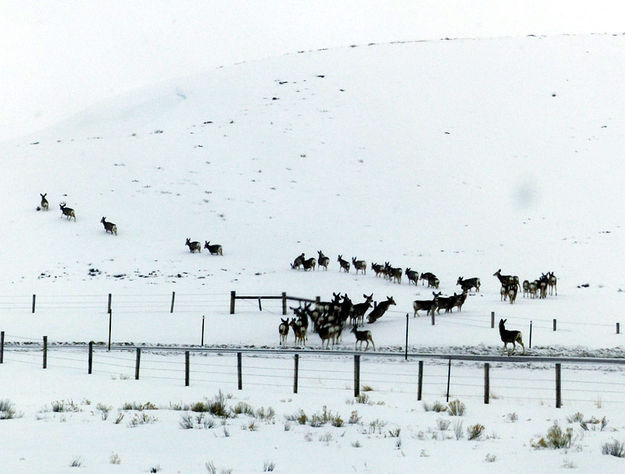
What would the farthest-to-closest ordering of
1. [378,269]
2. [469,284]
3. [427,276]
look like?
[378,269], [427,276], [469,284]

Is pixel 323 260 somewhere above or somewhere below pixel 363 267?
above

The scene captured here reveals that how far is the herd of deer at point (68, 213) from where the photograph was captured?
50.4 metres

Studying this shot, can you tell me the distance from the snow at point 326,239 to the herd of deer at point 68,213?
2.18ft

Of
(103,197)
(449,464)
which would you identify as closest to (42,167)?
(103,197)

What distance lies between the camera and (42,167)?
63.8 metres

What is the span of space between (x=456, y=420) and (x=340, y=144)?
6054cm

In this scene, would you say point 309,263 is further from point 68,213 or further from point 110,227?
point 68,213

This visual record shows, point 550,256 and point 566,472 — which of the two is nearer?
point 566,472

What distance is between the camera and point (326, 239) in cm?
5362

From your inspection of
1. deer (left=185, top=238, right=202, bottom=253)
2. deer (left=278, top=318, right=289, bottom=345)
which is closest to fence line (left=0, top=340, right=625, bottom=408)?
deer (left=278, top=318, right=289, bottom=345)

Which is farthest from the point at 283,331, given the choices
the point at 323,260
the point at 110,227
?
the point at 110,227

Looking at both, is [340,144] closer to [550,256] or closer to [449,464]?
[550,256]

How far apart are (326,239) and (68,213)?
18.5 m

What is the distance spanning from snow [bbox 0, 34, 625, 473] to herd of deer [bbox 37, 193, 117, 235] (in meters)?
0.66
